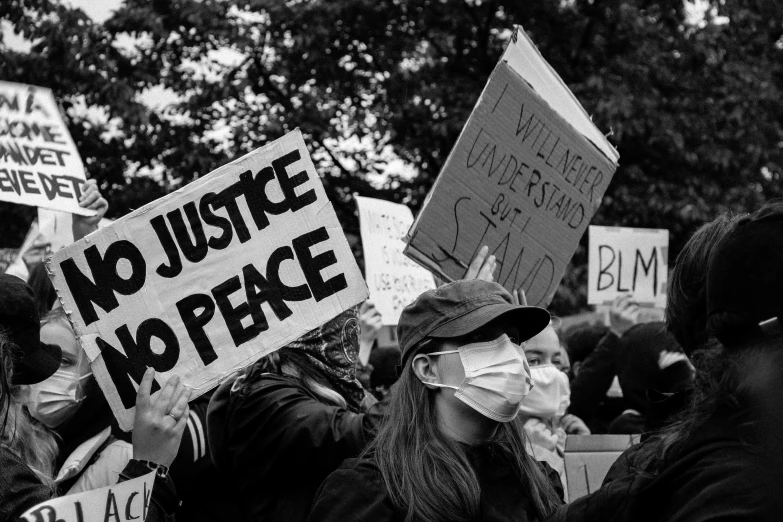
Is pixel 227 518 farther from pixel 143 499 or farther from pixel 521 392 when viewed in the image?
pixel 521 392

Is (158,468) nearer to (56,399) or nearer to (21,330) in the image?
(21,330)

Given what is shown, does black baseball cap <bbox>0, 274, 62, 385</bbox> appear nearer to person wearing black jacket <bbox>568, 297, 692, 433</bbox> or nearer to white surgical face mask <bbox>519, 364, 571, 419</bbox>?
white surgical face mask <bbox>519, 364, 571, 419</bbox>

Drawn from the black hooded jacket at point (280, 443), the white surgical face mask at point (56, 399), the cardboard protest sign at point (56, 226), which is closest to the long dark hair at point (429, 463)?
the black hooded jacket at point (280, 443)

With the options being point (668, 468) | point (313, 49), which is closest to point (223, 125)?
point (313, 49)

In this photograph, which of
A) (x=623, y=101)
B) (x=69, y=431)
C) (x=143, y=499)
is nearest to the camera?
(x=143, y=499)

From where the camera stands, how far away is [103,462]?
3.46 m

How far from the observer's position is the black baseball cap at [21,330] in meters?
2.76

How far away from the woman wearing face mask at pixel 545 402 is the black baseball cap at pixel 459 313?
3.72ft

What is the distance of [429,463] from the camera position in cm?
275

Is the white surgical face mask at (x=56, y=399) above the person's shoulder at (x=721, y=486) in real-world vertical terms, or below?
above

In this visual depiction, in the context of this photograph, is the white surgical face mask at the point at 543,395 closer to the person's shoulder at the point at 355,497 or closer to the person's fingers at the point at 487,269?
the person's fingers at the point at 487,269

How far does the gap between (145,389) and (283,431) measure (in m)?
0.58

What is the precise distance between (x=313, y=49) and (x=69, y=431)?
10.4 metres

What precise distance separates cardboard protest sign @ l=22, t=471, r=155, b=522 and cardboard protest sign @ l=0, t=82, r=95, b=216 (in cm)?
264
